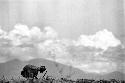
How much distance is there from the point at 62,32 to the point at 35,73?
10.00ft

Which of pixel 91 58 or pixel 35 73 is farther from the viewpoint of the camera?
pixel 91 58

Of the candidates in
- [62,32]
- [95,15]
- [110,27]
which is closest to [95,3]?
[95,15]

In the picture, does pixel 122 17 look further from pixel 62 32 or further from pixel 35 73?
pixel 35 73

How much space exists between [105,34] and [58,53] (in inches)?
122

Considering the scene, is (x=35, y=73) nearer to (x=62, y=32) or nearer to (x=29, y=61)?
(x=29, y=61)

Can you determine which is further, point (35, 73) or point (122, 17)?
point (122, 17)

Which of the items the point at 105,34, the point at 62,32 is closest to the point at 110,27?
the point at 105,34

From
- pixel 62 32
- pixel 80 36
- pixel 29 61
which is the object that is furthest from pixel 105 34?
pixel 29 61

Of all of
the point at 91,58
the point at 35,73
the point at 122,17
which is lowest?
the point at 35,73

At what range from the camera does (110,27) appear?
50.9 ft

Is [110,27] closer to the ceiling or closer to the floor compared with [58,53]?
closer to the ceiling

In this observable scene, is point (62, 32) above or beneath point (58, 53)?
above

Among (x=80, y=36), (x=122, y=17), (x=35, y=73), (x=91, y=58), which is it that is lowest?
(x=35, y=73)

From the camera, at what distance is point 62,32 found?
1543 centimetres
